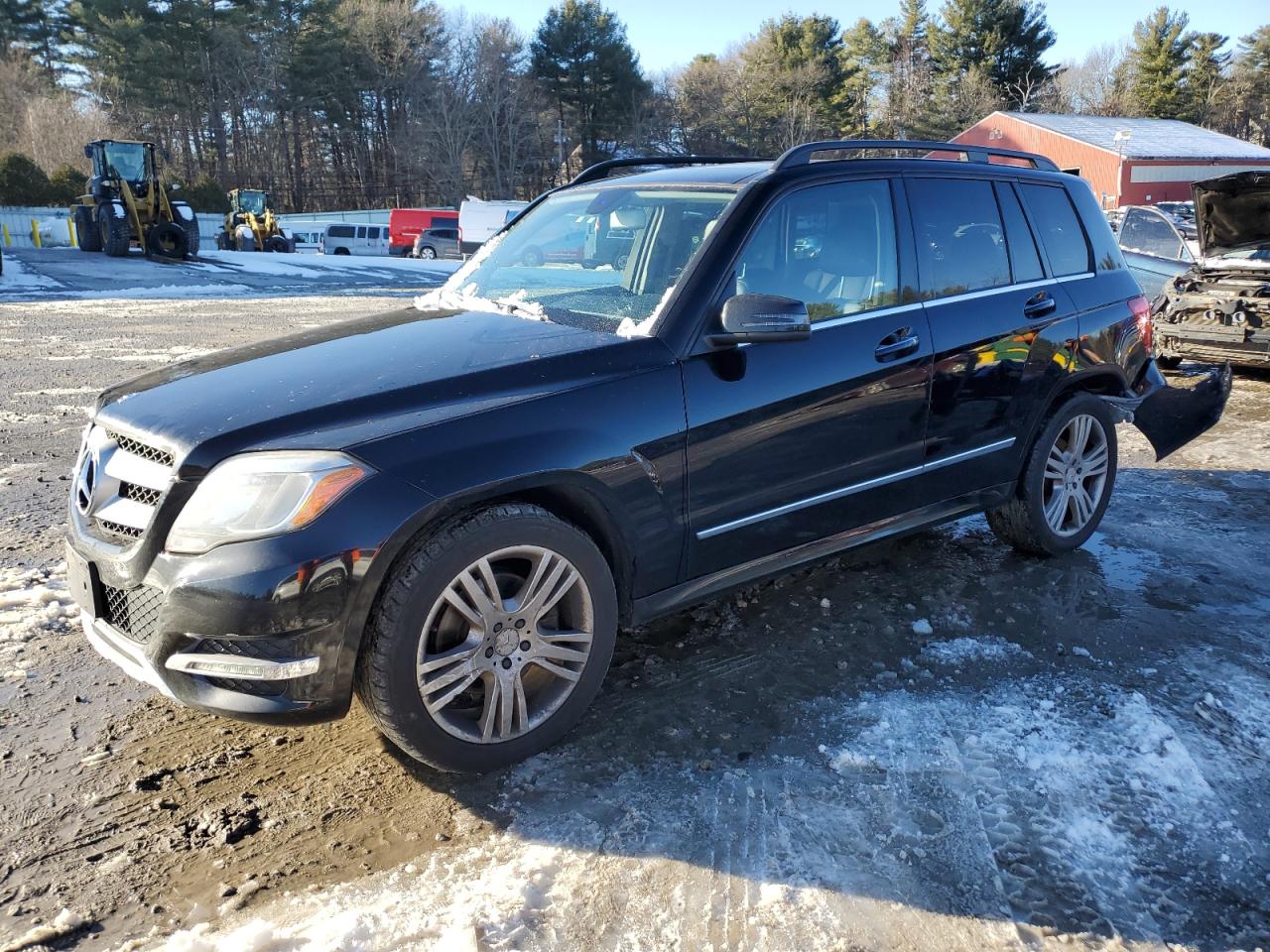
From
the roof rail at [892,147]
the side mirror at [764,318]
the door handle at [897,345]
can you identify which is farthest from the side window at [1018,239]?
the side mirror at [764,318]

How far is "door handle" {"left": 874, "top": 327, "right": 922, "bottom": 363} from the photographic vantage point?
140 inches

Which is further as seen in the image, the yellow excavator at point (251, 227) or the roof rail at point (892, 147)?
the yellow excavator at point (251, 227)

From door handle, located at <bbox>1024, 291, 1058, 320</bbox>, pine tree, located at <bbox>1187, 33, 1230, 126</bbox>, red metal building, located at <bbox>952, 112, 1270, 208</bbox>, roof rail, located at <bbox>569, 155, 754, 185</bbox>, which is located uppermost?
pine tree, located at <bbox>1187, 33, 1230, 126</bbox>

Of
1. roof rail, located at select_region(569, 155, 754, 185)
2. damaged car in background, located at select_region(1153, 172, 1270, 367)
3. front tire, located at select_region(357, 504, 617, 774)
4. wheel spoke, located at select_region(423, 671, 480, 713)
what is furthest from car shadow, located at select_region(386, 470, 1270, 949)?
damaged car in background, located at select_region(1153, 172, 1270, 367)

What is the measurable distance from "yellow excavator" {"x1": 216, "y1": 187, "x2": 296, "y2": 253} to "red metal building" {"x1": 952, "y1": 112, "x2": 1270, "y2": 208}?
32623mm

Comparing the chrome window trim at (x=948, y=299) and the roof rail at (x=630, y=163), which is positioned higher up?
the roof rail at (x=630, y=163)

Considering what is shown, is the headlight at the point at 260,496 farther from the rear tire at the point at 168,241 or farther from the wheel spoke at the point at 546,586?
the rear tire at the point at 168,241

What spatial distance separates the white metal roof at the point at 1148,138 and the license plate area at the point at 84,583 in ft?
150

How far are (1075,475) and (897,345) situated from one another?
1631mm

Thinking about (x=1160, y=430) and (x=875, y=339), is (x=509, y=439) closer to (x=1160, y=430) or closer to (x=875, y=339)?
(x=875, y=339)

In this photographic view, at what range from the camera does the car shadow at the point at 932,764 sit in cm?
235

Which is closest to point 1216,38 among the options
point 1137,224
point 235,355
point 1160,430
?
point 1137,224

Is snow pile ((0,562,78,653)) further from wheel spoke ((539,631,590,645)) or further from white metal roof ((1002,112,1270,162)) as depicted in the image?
white metal roof ((1002,112,1270,162))

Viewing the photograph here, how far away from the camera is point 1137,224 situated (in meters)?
11.3
